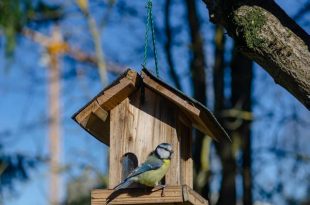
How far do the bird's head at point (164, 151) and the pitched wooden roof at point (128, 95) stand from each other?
0.78 feet

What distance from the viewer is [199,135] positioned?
7.82m

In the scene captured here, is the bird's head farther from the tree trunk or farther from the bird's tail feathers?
the tree trunk

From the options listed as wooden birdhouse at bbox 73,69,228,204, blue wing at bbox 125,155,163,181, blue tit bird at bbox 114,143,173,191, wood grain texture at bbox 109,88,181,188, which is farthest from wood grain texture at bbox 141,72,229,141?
blue wing at bbox 125,155,163,181

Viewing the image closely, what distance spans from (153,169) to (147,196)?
5.6 inches

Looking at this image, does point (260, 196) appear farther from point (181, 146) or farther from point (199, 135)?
point (181, 146)

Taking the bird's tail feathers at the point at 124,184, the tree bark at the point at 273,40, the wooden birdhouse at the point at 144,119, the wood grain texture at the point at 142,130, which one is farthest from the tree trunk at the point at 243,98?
the bird's tail feathers at the point at 124,184

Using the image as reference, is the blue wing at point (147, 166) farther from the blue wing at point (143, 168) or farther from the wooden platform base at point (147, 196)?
the wooden platform base at point (147, 196)

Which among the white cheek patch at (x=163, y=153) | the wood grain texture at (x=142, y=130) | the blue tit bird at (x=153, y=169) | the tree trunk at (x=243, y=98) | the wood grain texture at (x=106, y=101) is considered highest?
the tree trunk at (x=243, y=98)

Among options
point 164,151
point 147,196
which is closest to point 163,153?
point 164,151

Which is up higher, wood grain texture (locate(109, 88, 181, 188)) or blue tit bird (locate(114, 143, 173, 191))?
wood grain texture (locate(109, 88, 181, 188))

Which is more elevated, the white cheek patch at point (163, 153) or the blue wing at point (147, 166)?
the white cheek patch at point (163, 153)

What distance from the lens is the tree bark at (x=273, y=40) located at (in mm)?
3434

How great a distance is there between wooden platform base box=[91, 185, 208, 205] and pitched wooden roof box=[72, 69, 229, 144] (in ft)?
1.43

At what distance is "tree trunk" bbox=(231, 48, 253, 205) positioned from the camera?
7526mm
